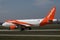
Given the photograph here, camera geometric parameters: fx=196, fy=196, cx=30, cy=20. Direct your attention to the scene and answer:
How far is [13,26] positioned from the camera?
59031 mm

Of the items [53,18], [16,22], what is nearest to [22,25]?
[16,22]

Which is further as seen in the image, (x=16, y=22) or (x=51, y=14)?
(x=51, y=14)

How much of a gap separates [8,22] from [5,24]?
110 cm

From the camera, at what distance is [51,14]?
64.0 m

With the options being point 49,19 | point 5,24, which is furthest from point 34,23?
point 5,24

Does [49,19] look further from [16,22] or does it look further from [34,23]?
[16,22]

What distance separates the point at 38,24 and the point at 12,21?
26.7 ft

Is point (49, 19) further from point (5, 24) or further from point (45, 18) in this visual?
point (5, 24)
